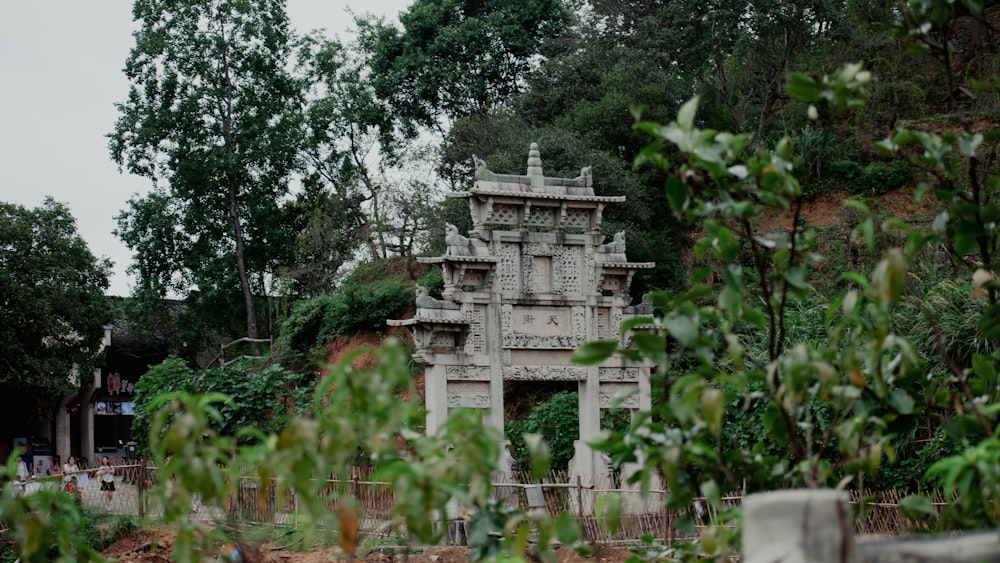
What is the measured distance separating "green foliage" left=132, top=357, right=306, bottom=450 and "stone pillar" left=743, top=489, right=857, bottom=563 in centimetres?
1494

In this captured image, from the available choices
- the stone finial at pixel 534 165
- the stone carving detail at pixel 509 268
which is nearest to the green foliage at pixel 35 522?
the stone carving detail at pixel 509 268

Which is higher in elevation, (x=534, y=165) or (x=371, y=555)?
(x=534, y=165)

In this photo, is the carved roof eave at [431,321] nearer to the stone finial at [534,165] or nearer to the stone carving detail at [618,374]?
the stone carving detail at [618,374]

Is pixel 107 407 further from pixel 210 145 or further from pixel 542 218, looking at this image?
pixel 542 218

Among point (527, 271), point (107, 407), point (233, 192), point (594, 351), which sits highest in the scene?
point (233, 192)

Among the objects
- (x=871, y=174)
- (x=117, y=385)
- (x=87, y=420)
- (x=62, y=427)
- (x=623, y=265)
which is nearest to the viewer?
(x=623, y=265)

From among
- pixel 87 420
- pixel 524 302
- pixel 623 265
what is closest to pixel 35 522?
pixel 524 302

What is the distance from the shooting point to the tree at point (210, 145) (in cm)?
2620

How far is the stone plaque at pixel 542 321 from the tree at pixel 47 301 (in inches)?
594

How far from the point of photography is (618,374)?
13.4 meters

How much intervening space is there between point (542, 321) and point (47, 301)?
15.4m

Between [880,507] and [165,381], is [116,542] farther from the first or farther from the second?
[880,507]

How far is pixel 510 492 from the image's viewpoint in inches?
480

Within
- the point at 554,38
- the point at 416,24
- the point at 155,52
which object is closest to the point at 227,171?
the point at 155,52
